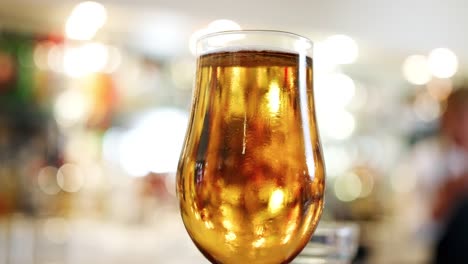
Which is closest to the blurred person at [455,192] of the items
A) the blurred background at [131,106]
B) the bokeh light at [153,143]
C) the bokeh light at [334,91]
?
the blurred background at [131,106]

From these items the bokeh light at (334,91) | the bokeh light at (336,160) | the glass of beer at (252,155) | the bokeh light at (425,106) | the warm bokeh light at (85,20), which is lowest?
the bokeh light at (336,160)

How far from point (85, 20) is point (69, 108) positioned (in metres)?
0.43

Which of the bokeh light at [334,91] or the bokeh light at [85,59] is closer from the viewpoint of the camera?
the bokeh light at [85,59]

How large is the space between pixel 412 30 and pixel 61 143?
1.50m

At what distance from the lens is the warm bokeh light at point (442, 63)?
9.20ft

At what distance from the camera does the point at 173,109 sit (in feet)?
9.02

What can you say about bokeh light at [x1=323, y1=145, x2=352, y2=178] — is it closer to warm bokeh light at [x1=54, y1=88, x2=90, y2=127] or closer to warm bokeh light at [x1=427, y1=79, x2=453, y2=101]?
warm bokeh light at [x1=427, y1=79, x2=453, y2=101]

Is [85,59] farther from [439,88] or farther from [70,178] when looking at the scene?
[439,88]

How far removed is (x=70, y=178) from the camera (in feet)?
7.91

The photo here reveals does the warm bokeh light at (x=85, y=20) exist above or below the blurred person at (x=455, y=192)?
above

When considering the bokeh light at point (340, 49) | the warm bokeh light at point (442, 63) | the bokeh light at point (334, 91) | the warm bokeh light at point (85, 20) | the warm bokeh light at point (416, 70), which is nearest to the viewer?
the warm bokeh light at point (85, 20)

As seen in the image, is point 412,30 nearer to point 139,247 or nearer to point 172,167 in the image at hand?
point 172,167

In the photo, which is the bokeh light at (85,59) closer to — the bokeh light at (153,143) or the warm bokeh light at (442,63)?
the bokeh light at (153,143)

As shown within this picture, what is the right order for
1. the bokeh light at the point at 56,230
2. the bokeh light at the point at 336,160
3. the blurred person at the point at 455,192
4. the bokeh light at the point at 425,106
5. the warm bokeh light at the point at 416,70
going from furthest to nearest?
the bokeh light at the point at 425,106, the bokeh light at the point at 336,160, the warm bokeh light at the point at 416,70, the bokeh light at the point at 56,230, the blurred person at the point at 455,192
